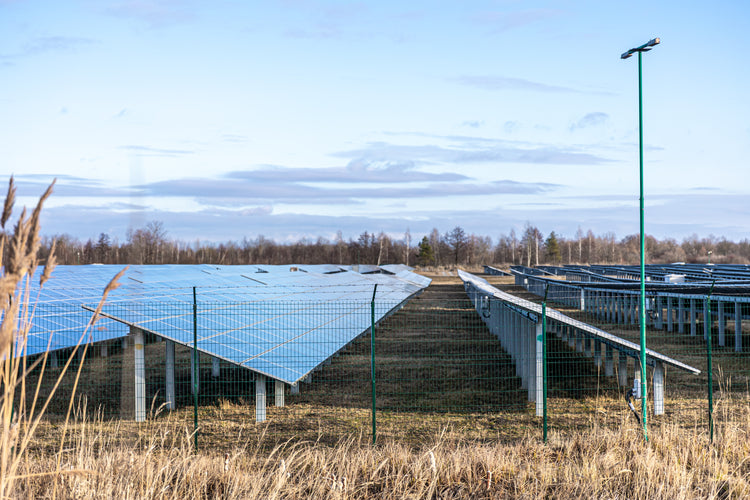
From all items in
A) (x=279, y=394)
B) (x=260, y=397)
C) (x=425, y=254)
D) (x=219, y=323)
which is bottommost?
(x=279, y=394)

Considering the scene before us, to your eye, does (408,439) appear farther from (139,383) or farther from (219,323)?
(219,323)

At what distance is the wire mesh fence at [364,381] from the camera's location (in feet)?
29.2

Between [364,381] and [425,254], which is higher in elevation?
[425,254]

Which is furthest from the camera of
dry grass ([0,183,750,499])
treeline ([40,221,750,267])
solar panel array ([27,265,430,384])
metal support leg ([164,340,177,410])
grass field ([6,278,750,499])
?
treeline ([40,221,750,267])

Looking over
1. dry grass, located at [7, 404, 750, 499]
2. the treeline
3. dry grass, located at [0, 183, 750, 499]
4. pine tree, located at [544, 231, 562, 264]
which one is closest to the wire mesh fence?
dry grass, located at [0, 183, 750, 499]

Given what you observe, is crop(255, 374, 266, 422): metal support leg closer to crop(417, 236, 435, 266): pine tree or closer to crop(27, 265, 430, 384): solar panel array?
crop(27, 265, 430, 384): solar panel array

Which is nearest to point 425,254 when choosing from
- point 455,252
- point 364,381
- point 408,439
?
point 455,252

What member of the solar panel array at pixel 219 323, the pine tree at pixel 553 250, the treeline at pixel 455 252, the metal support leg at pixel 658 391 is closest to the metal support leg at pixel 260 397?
the solar panel array at pixel 219 323

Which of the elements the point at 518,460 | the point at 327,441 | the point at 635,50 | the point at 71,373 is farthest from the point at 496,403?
the point at 71,373

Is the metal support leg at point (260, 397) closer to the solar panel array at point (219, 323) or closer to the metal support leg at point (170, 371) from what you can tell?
the solar panel array at point (219, 323)

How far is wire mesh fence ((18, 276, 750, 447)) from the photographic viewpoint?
8.90 metres

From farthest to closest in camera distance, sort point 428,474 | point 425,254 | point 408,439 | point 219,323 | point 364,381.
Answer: point 425,254
point 364,381
point 219,323
point 408,439
point 428,474

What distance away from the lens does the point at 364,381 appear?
12.3 metres

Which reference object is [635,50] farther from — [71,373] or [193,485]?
[71,373]
